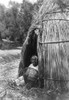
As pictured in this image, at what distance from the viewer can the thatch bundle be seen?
552 cm

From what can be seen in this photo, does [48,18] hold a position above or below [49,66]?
above

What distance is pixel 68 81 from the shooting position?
18.2 feet

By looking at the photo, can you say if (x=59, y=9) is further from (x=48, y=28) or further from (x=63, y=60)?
(x=63, y=60)

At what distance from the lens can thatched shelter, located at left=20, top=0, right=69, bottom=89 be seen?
5520mm

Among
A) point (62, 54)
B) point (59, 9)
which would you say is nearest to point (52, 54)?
point (62, 54)

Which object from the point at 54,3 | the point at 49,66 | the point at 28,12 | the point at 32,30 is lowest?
the point at 49,66

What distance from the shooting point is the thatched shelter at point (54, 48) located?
552cm

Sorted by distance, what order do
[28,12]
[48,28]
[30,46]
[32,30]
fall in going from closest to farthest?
[48,28] < [32,30] < [30,46] < [28,12]

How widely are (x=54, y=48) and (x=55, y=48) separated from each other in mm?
30

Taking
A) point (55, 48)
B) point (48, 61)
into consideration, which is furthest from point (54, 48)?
point (48, 61)

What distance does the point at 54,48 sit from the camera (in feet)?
18.3

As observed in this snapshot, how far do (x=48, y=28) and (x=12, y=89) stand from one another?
2.32m

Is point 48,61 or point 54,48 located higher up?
point 54,48

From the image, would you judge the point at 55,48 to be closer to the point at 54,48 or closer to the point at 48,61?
the point at 54,48
